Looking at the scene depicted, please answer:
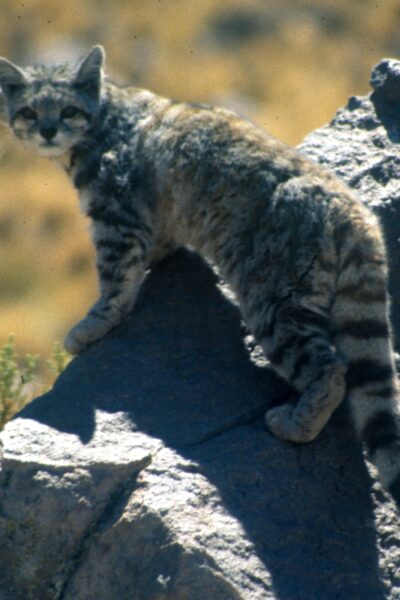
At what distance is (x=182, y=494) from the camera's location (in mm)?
4492

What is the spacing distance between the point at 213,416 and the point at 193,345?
0.51 metres

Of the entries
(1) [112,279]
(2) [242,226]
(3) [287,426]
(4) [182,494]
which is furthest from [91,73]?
(4) [182,494]

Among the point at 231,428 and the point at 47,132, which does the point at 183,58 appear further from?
the point at 231,428

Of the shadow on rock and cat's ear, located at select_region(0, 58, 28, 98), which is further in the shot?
cat's ear, located at select_region(0, 58, 28, 98)

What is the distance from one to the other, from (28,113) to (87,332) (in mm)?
1342

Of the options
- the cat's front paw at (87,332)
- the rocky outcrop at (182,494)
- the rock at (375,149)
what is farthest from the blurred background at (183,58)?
the rocky outcrop at (182,494)

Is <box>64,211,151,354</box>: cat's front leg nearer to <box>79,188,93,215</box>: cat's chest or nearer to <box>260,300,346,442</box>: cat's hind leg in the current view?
<box>79,188,93,215</box>: cat's chest

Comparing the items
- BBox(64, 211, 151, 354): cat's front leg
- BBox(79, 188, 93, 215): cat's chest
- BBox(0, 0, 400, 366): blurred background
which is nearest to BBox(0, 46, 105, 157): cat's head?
BBox(79, 188, 93, 215): cat's chest

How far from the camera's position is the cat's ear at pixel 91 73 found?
6.16 m

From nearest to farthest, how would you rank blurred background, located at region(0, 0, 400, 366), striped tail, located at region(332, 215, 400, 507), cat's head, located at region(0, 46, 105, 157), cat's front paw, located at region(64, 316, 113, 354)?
striped tail, located at region(332, 215, 400, 507)
cat's front paw, located at region(64, 316, 113, 354)
cat's head, located at region(0, 46, 105, 157)
blurred background, located at region(0, 0, 400, 366)

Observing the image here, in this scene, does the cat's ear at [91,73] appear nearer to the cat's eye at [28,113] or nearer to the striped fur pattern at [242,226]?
the striped fur pattern at [242,226]

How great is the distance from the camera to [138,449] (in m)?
4.71

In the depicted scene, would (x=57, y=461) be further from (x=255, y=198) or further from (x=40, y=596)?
(x=255, y=198)

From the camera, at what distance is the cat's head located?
6.00 metres
